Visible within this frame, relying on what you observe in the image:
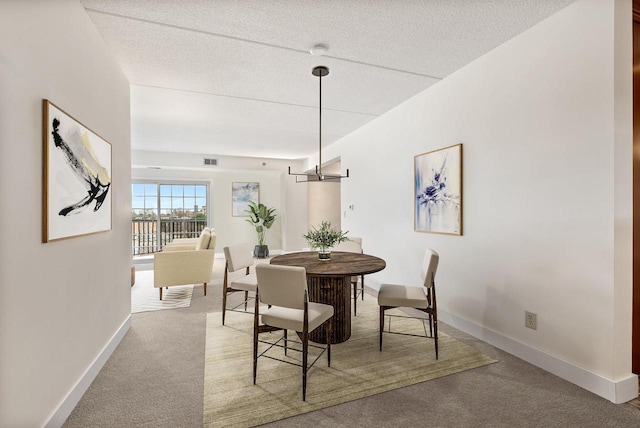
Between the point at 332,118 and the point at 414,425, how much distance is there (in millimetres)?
3950

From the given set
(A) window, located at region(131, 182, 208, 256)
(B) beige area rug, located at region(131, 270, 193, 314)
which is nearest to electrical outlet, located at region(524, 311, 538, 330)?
(B) beige area rug, located at region(131, 270, 193, 314)

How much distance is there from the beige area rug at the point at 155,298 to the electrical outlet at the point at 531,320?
3.80 metres

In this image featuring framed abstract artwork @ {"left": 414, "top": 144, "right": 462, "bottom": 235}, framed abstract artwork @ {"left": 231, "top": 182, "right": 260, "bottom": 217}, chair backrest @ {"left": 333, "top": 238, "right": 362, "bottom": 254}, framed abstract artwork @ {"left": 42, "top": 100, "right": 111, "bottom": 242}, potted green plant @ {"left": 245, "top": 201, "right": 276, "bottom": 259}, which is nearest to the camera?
framed abstract artwork @ {"left": 42, "top": 100, "right": 111, "bottom": 242}

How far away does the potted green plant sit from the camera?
311 inches

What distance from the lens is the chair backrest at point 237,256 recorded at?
3195 mm

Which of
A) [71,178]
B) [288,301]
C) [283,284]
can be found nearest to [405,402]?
[288,301]

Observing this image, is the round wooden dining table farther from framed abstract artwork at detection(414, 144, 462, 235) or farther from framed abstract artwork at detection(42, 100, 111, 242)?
framed abstract artwork at detection(42, 100, 111, 242)

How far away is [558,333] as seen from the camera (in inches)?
85.0

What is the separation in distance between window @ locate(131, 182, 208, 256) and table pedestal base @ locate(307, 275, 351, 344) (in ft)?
20.3

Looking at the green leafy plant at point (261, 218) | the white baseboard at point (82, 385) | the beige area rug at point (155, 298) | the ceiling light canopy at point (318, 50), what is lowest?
the beige area rug at point (155, 298)

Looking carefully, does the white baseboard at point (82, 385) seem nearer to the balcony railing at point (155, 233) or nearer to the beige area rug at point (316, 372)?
the beige area rug at point (316, 372)

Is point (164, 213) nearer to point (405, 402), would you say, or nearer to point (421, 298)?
point (421, 298)

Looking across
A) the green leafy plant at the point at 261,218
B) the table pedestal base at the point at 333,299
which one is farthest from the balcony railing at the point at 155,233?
the table pedestal base at the point at 333,299

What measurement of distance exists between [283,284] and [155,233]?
6.92 m
